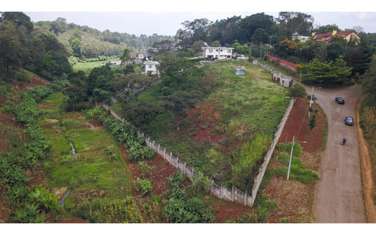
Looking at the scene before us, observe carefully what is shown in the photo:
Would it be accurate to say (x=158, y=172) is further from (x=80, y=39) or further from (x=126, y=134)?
(x=80, y=39)

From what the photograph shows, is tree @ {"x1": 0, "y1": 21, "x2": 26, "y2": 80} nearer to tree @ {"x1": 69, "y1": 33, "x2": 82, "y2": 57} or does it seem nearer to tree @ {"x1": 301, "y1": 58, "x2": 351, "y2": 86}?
tree @ {"x1": 301, "y1": 58, "x2": 351, "y2": 86}

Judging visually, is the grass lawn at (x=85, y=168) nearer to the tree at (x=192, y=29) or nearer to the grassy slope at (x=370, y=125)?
the grassy slope at (x=370, y=125)

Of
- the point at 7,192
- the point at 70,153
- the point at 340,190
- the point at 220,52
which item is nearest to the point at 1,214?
the point at 7,192

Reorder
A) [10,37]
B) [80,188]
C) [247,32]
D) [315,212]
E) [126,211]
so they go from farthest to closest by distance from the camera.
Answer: [247,32]
[10,37]
[80,188]
[126,211]
[315,212]

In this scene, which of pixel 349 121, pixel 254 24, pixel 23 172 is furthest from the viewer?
pixel 254 24

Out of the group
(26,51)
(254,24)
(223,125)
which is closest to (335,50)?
(223,125)

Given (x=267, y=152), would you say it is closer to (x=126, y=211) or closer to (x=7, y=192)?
(x=126, y=211)
